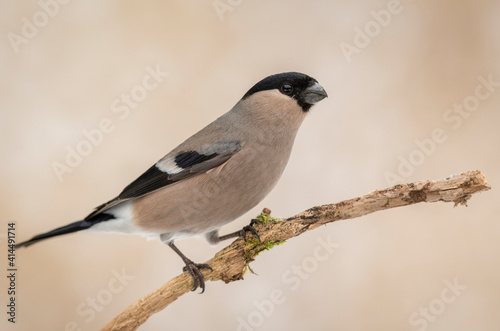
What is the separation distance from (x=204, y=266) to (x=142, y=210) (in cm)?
51

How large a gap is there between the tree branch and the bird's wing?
468 mm

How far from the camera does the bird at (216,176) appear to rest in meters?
2.71

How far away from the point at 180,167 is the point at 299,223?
31.8 inches

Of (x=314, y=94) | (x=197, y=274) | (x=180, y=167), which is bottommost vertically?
(x=197, y=274)

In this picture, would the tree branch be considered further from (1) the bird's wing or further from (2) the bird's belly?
(1) the bird's wing

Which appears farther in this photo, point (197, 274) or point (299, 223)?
point (197, 274)

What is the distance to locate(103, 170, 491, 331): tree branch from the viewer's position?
226 centimetres

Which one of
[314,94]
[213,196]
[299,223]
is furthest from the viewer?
[314,94]

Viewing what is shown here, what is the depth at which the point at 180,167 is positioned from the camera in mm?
2871

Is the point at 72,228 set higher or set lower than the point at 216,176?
lower

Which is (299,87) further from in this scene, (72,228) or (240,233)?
(72,228)

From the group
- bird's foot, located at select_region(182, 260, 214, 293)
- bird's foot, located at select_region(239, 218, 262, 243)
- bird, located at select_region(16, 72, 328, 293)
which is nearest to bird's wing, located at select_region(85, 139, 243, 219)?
bird, located at select_region(16, 72, 328, 293)

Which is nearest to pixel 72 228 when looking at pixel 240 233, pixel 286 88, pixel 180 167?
pixel 180 167

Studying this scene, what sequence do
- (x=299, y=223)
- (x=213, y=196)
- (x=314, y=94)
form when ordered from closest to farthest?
(x=299, y=223), (x=213, y=196), (x=314, y=94)
